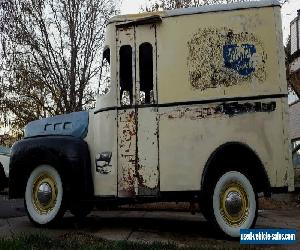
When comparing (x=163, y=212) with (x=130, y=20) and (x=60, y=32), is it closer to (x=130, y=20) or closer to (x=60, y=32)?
(x=130, y=20)

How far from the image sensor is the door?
6652 millimetres

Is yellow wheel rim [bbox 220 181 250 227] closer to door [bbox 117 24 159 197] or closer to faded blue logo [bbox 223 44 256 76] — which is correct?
door [bbox 117 24 159 197]

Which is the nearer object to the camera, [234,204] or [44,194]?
[234,204]

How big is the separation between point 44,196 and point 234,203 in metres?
3.00

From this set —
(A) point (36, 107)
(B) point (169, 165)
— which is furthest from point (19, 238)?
(A) point (36, 107)

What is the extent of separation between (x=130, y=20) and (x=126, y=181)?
2458 mm

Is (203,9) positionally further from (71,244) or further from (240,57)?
(71,244)

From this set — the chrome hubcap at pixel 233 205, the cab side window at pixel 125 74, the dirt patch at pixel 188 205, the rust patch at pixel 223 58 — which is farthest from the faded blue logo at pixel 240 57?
the dirt patch at pixel 188 205

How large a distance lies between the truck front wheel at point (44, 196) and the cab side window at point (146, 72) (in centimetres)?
187

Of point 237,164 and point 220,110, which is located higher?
point 220,110

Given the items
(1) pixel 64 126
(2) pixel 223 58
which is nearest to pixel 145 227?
(1) pixel 64 126

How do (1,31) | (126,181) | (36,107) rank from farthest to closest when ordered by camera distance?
(36,107) → (1,31) → (126,181)

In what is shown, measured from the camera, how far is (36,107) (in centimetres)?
2408

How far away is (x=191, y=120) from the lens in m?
6.61
